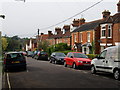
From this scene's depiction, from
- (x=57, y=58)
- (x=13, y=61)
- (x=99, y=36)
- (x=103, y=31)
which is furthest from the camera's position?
(x=99, y=36)

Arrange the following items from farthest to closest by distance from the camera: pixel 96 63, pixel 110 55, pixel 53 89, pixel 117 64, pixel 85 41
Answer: pixel 85 41
pixel 96 63
pixel 110 55
pixel 117 64
pixel 53 89

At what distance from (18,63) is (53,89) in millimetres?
8124

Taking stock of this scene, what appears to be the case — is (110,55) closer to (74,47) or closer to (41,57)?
(41,57)

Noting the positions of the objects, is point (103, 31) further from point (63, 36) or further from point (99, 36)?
point (63, 36)

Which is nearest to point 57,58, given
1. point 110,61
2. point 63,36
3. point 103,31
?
point 103,31

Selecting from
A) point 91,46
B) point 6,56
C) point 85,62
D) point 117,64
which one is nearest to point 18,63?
point 6,56

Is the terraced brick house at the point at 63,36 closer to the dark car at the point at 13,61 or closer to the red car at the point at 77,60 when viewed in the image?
the red car at the point at 77,60

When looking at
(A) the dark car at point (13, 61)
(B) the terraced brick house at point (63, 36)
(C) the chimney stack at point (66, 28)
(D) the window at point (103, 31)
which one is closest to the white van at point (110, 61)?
(A) the dark car at point (13, 61)

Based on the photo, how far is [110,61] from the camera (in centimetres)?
1168

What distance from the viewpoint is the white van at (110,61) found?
11.1 metres

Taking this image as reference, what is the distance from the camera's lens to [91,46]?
34.7 metres

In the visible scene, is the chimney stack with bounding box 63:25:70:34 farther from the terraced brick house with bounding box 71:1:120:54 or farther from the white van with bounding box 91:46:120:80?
the white van with bounding box 91:46:120:80

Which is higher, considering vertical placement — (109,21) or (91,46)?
(109,21)

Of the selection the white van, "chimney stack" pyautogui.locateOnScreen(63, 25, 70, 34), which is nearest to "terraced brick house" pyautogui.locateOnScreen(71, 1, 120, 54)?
"chimney stack" pyautogui.locateOnScreen(63, 25, 70, 34)
